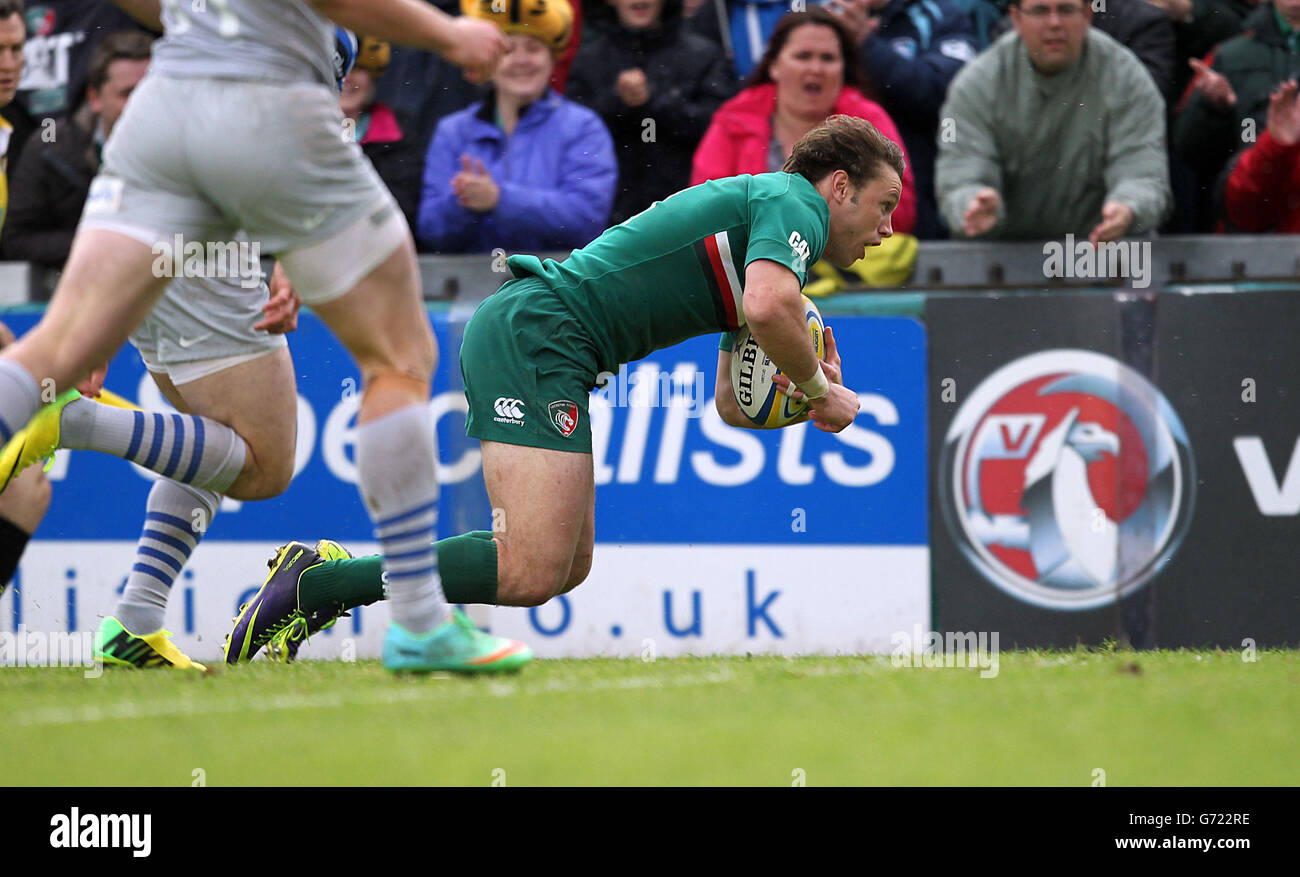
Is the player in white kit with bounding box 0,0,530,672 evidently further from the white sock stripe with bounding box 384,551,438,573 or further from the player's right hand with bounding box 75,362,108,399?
the player's right hand with bounding box 75,362,108,399

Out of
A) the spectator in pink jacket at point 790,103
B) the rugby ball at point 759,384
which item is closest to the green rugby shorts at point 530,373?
the rugby ball at point 759,384

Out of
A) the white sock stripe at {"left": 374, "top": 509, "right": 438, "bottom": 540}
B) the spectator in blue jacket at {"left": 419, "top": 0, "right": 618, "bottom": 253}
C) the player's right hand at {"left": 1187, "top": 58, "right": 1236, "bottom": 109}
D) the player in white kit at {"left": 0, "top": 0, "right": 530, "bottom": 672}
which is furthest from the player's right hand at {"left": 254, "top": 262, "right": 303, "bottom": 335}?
the player's right hand at {"left": 1187, "top": 58, "right": 1236, "bottom": 109}

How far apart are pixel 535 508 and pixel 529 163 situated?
10.2 ft

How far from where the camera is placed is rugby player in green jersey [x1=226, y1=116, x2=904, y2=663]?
4898mm

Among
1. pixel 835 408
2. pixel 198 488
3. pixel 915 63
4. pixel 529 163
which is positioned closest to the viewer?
pixel 835 408

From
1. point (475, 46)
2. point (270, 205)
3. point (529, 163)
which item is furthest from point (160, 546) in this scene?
point (529, 163)

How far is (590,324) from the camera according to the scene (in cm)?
500

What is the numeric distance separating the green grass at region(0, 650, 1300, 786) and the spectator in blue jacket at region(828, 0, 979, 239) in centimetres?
359

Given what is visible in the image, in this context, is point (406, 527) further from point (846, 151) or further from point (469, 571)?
point (846, 151)

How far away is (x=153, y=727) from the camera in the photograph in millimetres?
3580

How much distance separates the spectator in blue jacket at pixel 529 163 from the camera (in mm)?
7539

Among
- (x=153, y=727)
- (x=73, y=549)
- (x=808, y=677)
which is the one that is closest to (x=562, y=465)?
(x=808, y=677)
